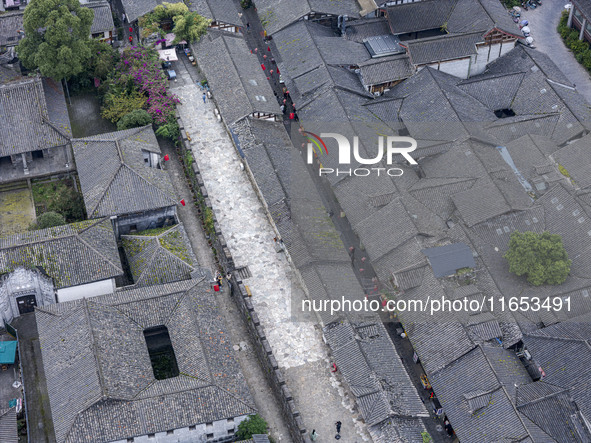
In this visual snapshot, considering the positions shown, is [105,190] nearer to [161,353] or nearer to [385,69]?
[161,353]

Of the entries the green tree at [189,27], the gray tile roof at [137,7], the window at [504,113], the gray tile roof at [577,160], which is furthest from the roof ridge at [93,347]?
the window at [504,113]

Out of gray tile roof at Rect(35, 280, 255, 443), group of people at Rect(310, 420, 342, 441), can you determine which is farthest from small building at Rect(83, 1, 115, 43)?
group of people at Rect(310, 420, 342, 441)

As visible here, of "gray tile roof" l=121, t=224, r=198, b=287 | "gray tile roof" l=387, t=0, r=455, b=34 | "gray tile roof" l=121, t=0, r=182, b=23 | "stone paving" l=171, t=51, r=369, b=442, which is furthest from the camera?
"gray tile roof" l=121, t=0, r=182, b=23

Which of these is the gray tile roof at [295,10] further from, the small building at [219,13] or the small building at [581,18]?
the small building at [581,18]

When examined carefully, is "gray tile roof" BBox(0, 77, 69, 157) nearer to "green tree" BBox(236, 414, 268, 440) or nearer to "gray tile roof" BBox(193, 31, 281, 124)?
"gray tile roof" BBox(193, 31, 281, 124)

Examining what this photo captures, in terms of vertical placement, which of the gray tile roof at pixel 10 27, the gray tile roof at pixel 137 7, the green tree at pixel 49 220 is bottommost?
the green tree at pixel 49 220
